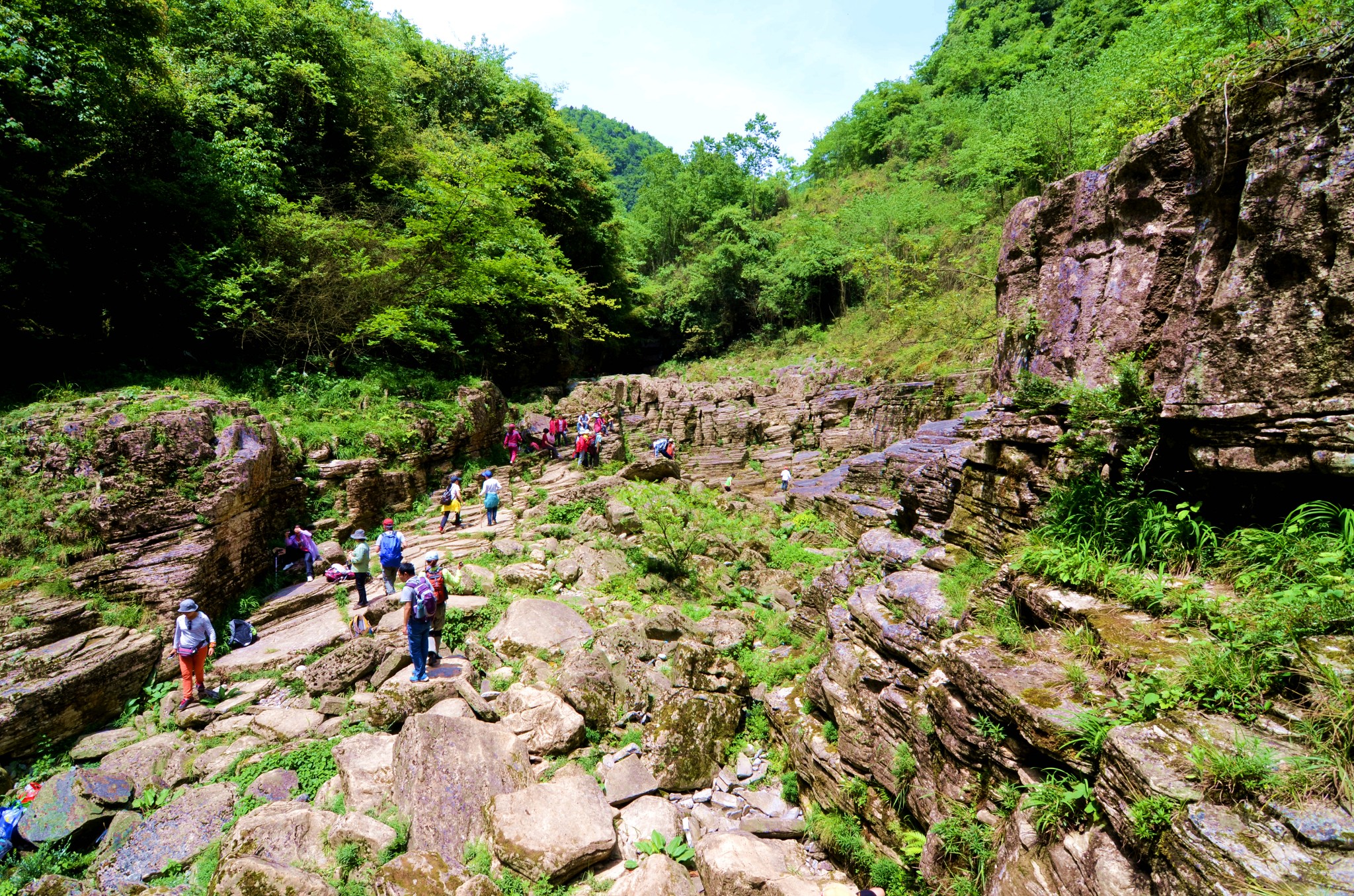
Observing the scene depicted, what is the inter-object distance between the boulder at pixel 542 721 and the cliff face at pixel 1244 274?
287 inches

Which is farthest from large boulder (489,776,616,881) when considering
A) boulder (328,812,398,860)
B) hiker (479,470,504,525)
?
hiker (479,470,504,525)

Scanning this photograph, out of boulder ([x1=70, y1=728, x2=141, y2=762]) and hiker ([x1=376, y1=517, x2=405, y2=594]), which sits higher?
hiker ([x1=376, y1=517, x2=405, y2=594])

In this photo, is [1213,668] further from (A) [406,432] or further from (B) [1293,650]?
(A) [406,432]

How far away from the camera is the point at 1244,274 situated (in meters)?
4.20

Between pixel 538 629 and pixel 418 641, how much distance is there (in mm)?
2090

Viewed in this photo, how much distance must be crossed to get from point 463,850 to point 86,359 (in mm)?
14564

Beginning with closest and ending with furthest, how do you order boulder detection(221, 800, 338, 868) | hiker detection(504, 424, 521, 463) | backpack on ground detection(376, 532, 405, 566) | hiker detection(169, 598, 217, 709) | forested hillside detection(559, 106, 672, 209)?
boulder detection(221, 800, 338, 868) → hiker detection(169, 598, 217, 709) → backpack on ground detection(376, 532, 405, 566) → hiker detection(504, 424, 521, 463) → forested hillside detection(559, 106, 672, 209)

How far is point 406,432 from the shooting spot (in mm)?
14672

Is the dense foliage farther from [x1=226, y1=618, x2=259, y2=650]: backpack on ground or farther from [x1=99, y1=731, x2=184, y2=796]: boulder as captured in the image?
[x1=99, y1=731, x2=184, y2=796]: boulder

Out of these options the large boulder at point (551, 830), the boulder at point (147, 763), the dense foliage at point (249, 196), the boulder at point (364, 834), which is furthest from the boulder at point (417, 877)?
the dense foliage at point (249, 196)

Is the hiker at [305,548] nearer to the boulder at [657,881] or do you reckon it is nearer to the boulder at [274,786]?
the boulder at [274,786]

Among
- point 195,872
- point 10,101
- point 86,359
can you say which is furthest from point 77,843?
point 10,101

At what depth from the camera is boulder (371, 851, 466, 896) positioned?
14.6 ft

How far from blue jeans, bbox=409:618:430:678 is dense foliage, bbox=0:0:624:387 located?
11.2 meters
